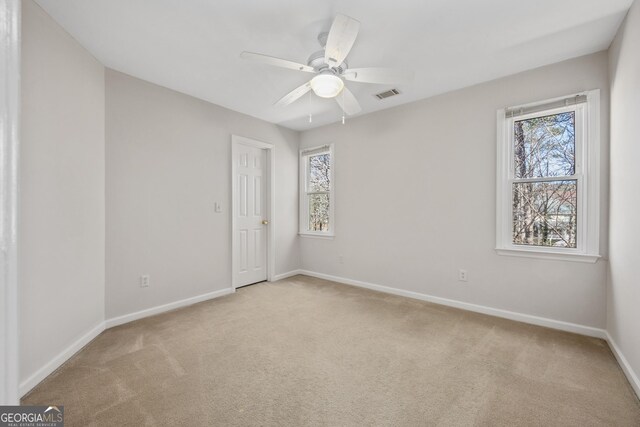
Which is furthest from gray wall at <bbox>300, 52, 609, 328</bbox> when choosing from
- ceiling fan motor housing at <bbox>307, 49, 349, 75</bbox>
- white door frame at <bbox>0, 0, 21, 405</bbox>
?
white door frame at <bbox>0, 0, 21, 405</bbox>

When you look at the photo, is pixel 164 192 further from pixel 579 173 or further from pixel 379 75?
pixel 579 173

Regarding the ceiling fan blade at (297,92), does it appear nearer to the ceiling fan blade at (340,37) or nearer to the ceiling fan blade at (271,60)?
the ceiling fan blade at (271,60)

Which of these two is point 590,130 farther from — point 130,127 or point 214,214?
point 130,127

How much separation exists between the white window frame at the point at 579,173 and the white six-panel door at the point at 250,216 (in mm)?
3173

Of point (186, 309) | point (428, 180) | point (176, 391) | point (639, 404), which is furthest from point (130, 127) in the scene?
point (639, 404)

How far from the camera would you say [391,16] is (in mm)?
2014

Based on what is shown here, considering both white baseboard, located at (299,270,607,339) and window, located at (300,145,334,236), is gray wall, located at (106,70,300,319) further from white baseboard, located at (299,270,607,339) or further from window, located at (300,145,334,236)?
white baseboard, located at (299,270,607,339)

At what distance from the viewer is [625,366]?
6.51 feet

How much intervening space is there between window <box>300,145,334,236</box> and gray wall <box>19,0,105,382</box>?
2.86 m

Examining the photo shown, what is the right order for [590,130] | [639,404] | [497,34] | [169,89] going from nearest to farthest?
[639,404] → [497,34] → [590,130] → [169,89]

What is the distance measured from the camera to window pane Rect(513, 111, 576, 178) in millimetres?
2688

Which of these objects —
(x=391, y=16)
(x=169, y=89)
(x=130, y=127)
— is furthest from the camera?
(x=169, y=89)

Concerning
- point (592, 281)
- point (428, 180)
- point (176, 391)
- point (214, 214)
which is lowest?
point (176, 391)

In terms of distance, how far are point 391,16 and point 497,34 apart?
93 centimetres
